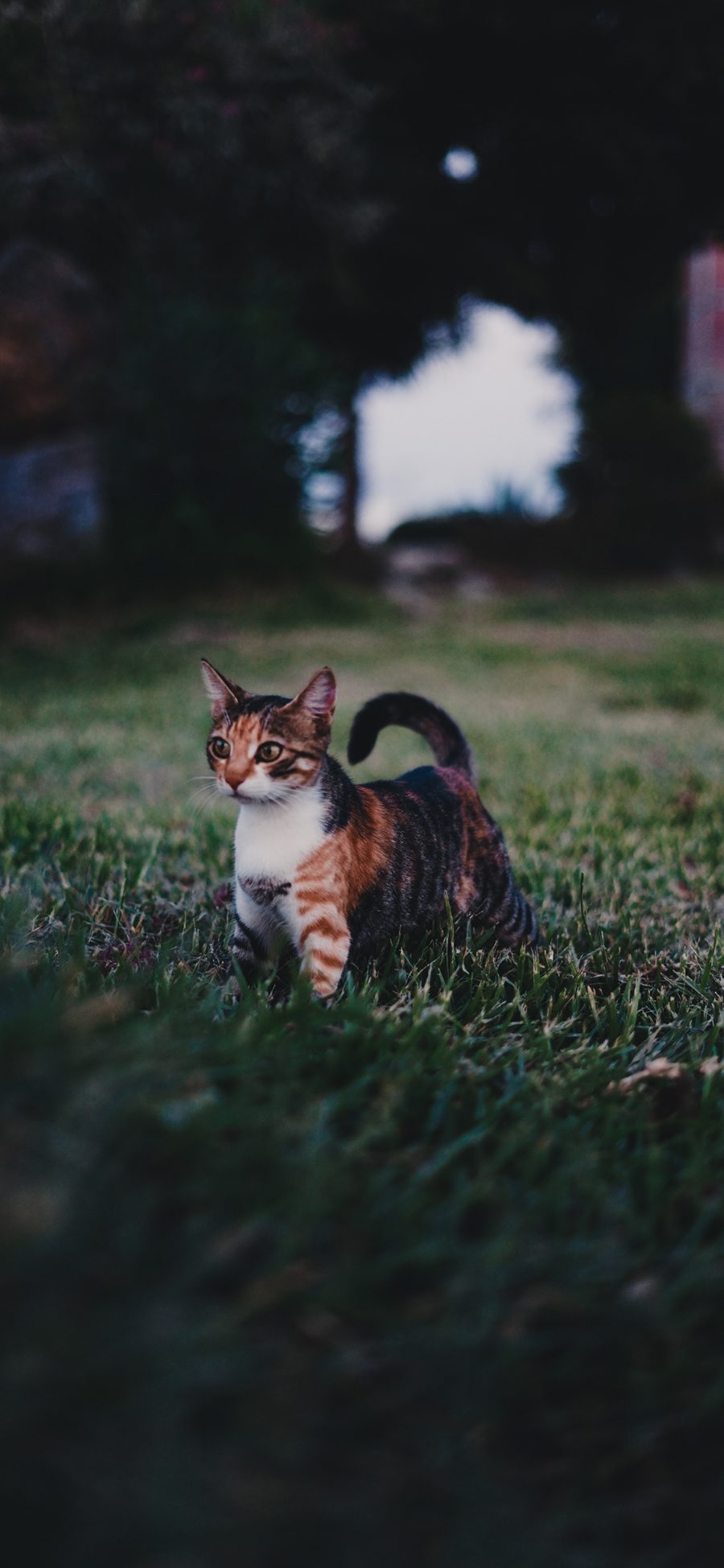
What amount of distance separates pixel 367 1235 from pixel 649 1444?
326 mm

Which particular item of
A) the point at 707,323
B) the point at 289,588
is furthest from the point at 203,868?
the point at 707,323

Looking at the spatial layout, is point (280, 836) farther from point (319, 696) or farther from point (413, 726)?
point (413, 726)

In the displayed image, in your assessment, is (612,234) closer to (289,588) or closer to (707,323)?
(707,323)

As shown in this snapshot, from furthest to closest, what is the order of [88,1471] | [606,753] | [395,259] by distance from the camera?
1. [395,259]
2. [606,753]
3. [88,1471]

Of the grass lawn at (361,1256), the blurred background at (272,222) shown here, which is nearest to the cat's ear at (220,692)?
the grass lawn at (361,1256)

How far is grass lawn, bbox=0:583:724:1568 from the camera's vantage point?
2.44 ft

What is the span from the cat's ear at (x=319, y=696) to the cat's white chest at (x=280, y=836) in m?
0.19

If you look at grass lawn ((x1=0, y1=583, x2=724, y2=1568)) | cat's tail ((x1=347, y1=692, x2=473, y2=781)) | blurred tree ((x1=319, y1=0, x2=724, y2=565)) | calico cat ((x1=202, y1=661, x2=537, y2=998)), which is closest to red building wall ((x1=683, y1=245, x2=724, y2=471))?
blurred tree ((x1=319, y1=0, x2=724, y2=565))

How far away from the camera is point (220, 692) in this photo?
209cm

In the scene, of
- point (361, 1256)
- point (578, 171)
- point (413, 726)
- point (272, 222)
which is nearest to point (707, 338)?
point (578, 171)

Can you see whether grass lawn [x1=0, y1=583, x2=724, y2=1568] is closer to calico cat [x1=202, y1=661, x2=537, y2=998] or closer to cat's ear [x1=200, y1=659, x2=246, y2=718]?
calico cat [x1=202, y1=661, x2=537, y2=998]

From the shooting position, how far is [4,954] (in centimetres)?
165

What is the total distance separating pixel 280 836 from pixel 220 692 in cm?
40

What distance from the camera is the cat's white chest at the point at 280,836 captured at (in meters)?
1.82
